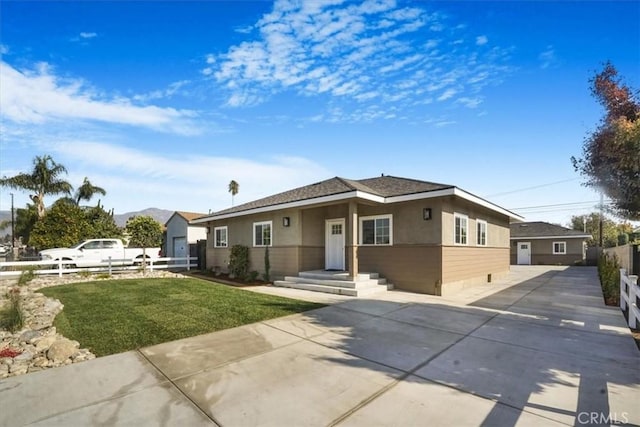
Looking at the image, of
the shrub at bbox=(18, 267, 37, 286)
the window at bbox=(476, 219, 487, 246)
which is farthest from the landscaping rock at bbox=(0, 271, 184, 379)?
the window at bbox=(476, 219, 487, 246)

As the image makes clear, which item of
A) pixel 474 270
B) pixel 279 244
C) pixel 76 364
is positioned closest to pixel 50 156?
pixel 279 244

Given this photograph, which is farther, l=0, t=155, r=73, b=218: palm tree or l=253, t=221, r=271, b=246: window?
l=0, t=155, r=73, b=218: palm tree

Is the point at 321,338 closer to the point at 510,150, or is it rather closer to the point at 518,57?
the point at 518,57

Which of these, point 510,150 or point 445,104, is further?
point 510,150

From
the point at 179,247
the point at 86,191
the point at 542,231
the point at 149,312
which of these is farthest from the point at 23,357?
the point at 542,231

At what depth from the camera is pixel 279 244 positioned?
13688mm

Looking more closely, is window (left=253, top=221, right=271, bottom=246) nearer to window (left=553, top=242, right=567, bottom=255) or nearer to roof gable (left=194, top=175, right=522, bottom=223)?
roof gable (left=194, top=175, right=522, bottom=223)

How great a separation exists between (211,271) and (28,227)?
20116 mm

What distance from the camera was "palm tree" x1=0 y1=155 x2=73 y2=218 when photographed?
81.0ft

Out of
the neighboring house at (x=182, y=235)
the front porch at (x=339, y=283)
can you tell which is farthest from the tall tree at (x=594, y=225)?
the neighboring house at (x=182, y=235)

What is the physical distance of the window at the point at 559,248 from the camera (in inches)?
1160

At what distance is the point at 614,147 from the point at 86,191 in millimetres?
35219

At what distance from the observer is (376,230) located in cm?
1202

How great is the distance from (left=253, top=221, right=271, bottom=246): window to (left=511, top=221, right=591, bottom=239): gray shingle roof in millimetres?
27012
